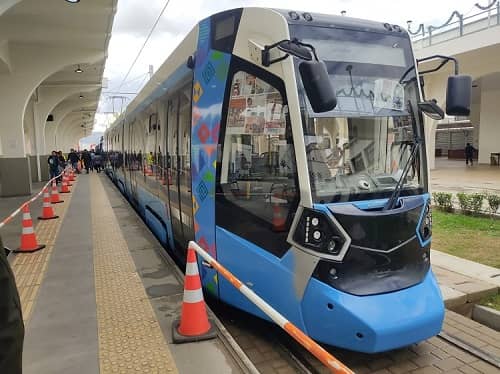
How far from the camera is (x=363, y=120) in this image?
3.73 metres

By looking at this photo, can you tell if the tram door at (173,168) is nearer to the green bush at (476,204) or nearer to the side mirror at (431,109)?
the side mirror at (431,109)

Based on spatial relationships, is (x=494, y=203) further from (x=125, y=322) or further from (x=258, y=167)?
(x=125, y=322)

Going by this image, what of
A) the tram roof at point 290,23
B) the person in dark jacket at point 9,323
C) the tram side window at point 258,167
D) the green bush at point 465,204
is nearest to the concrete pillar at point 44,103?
the tram roof at point 290,23

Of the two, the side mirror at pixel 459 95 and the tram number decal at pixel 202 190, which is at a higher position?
the side mirror at pixel 459 95

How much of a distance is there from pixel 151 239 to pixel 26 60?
10168mm

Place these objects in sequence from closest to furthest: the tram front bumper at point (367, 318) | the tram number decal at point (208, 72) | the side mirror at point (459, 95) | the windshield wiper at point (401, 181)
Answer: the tram front bumper at point (367, 318) < the windshield wiper at point (401, 181) < the side mirror at point (459, 95) < the tram number decal at point (208, 72)

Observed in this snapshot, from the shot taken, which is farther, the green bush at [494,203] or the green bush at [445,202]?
the green bush at [445,202]

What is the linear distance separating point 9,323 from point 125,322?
2.75m

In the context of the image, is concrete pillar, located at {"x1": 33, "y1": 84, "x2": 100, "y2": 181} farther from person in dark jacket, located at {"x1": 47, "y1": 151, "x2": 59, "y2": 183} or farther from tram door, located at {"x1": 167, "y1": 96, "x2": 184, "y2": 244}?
tram door, located at {"x1": 167, "y1": 96, "x2": 184, "y2": 244}

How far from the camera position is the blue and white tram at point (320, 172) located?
3.28m

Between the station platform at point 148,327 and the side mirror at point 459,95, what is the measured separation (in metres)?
2.18

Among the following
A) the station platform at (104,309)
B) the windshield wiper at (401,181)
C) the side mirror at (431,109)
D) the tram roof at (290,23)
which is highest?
the tram roof at (290,23)

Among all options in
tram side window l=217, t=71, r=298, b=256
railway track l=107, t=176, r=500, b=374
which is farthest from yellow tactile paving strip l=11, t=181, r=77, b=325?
tram side window l=217, t=71, r=298, b=256

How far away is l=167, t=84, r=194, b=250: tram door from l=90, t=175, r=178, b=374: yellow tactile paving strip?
83cm
